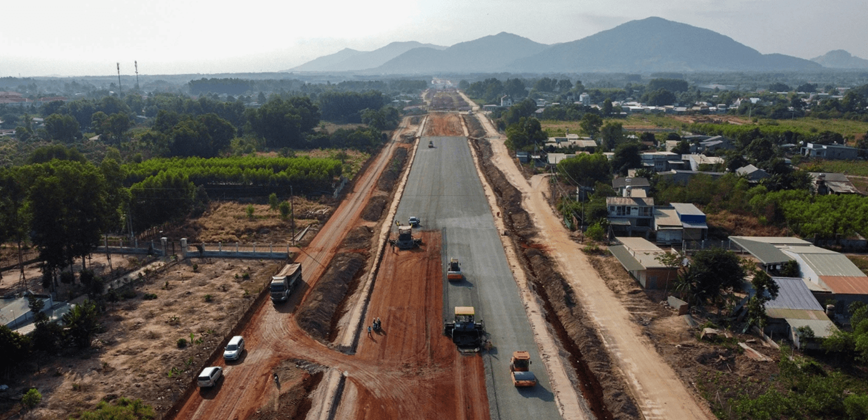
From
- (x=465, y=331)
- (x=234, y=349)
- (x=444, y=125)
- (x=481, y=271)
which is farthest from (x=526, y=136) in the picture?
(x=234, y=349)

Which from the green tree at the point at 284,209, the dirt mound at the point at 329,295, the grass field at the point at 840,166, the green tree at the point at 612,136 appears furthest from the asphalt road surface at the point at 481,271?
the grass field at the point at 840,166

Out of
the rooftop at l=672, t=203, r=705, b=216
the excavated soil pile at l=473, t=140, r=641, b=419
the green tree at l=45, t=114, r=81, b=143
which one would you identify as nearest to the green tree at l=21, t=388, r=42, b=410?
the excavated soil pile at l=473, t=140, r=641, b=419

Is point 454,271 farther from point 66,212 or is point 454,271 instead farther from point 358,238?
point 66,212

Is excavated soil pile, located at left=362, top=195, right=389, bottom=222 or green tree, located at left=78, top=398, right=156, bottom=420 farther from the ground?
excavated soil pile, located at left=362, top=195, right=389, bottom=222

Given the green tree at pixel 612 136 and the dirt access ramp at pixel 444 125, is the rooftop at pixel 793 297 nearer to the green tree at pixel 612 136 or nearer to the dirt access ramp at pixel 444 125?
the green tree at pixel 612 136

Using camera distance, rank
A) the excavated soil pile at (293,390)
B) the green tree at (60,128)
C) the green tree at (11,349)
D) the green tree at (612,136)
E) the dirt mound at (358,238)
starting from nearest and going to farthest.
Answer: the excavated soil pile at (293,390)
the green tree at (11,349)
the dirt mound at (358,238)
the green tree at (612,136)
the green tree at (60,128)

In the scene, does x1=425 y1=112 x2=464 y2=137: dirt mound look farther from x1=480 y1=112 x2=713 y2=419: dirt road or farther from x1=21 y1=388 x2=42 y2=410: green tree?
x1=21 y1=388 x2=42 y2=410: green tree
